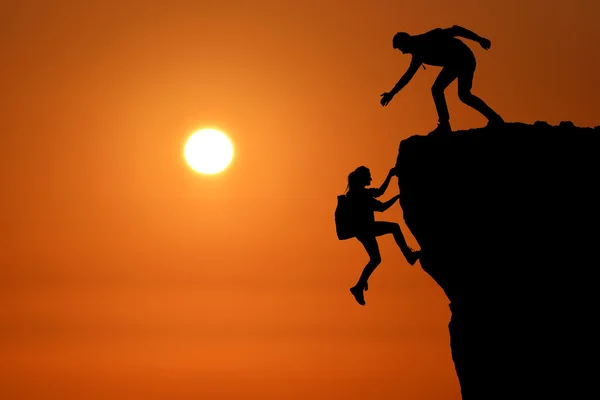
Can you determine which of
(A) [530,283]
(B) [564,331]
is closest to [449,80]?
(A) [530,283]

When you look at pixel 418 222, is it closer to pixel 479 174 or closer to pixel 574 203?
pixel 479 174

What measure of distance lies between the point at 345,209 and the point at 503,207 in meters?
3.40

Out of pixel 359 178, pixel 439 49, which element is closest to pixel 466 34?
pixel 439 49

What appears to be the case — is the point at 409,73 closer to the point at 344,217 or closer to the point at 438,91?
the point at 438,91

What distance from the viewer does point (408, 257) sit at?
16516 mm

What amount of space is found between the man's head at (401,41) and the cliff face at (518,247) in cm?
193

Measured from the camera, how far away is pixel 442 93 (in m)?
16.4

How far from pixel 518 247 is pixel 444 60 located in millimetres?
4098

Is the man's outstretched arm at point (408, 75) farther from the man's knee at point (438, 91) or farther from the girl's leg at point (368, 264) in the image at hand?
the girl's leg at point (368, 264)

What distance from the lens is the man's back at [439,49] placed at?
1575cm

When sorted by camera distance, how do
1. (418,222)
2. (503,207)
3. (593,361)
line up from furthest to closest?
(418,222), (503,207), (593,361)

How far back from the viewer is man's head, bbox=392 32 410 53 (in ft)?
51.0

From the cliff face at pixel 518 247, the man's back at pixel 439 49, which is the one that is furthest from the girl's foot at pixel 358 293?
the man's back at pixel 439 49

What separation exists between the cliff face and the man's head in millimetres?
1932
